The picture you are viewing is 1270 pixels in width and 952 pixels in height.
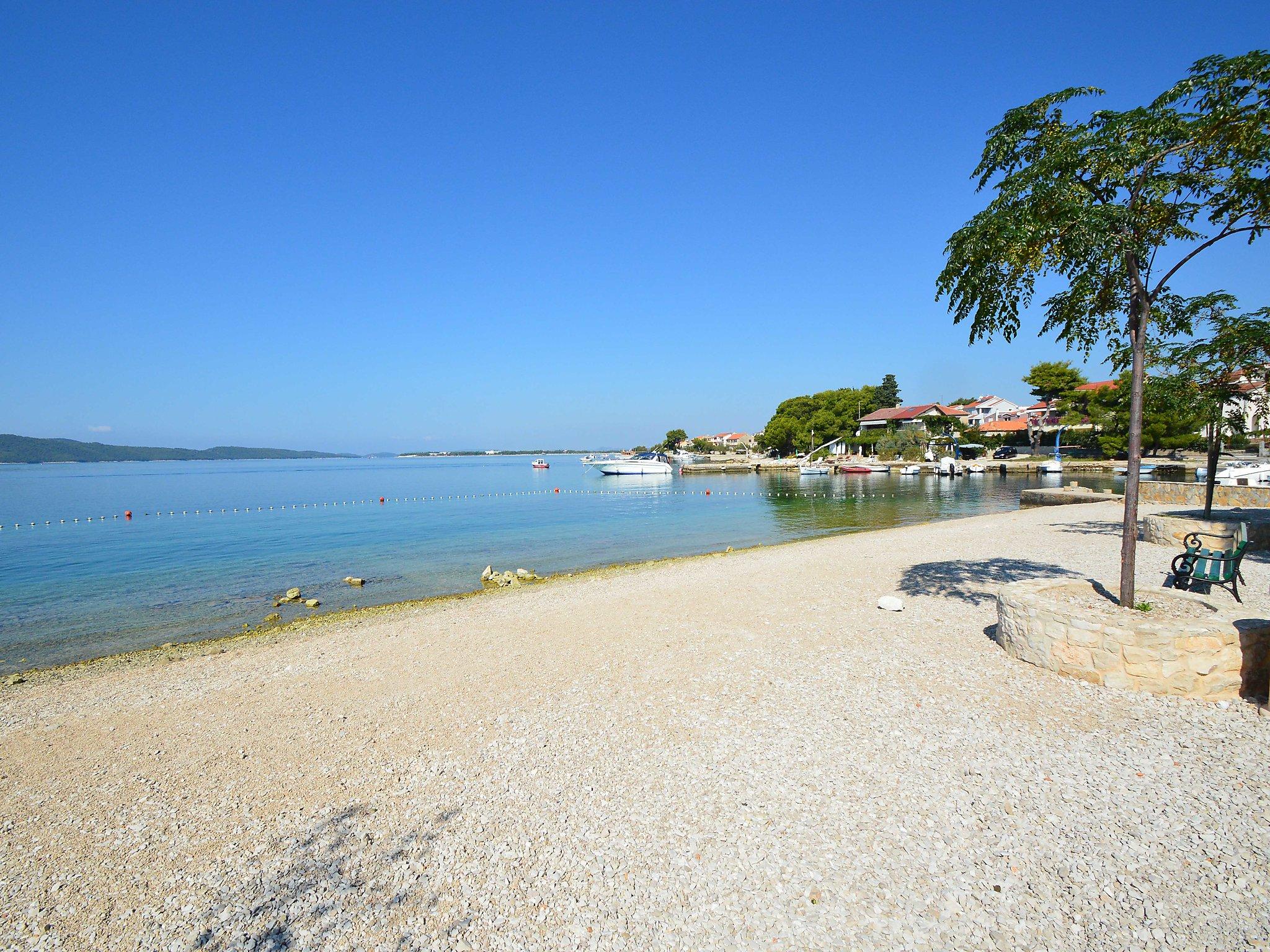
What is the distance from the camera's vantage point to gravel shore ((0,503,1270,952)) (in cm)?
350

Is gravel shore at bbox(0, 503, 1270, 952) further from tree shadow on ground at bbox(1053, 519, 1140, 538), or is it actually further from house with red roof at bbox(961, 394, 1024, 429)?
house with red roof at bbox(961, 394, 1024, 429)

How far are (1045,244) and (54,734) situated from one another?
12.6m

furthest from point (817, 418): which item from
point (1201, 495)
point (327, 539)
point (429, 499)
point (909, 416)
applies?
point (327, 539)

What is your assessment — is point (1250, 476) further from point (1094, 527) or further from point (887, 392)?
point (887, 392)

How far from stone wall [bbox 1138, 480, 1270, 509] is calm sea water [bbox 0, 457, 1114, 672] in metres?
9.25

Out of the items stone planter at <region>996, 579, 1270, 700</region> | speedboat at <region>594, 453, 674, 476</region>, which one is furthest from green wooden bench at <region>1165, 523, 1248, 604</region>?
speedboat at <region>594, 453, 674, 476</region>

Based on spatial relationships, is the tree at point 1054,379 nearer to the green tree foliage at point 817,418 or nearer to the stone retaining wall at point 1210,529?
the green tree foliage at point 817,418

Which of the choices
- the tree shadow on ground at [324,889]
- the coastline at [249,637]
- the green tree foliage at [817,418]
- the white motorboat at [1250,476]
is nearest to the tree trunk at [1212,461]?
the coastline at [249,637]

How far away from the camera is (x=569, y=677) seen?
7.53 metres

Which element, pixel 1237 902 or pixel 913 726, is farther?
pixel 913 726

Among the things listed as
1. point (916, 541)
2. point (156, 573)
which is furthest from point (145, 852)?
point (156, 573)

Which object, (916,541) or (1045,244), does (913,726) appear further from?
(916,541)

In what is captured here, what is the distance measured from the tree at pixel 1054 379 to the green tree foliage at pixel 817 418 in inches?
1061

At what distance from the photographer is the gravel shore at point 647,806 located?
3498 mm
